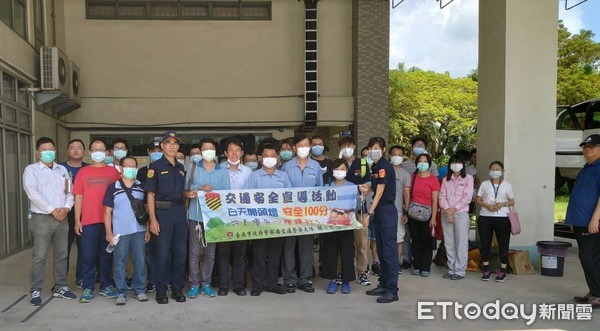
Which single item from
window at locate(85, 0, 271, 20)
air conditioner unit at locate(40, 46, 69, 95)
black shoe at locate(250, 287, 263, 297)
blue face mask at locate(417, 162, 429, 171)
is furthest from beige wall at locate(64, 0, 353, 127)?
black shoe at locate(250, 287, 263, 297)

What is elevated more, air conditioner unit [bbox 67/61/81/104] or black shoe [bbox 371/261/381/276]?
air conditioner unit [bbox 67/61/81/104]

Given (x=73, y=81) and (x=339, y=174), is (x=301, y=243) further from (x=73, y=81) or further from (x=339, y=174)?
(x=73, y=81)

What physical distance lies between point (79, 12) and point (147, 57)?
1.85m

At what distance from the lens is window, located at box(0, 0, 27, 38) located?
802 centimetres

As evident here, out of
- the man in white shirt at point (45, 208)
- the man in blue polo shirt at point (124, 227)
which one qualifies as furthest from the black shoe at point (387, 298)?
the man in white shirt at point (45, 208)

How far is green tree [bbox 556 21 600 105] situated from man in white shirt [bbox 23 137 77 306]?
22606mm

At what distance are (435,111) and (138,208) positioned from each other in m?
23.6

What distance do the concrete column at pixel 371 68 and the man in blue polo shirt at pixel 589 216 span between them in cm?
695

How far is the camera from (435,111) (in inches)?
1056

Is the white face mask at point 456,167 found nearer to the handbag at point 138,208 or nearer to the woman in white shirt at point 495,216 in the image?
the woman in white shirt at point 495,216

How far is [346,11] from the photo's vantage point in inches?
500

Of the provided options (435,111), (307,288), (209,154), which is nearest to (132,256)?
(209,154)

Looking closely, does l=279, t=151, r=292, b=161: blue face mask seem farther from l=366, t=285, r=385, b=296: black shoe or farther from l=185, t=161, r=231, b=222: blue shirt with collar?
l=366, t=285, r=385, b=296: black shoe

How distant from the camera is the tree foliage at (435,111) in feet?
84.3
